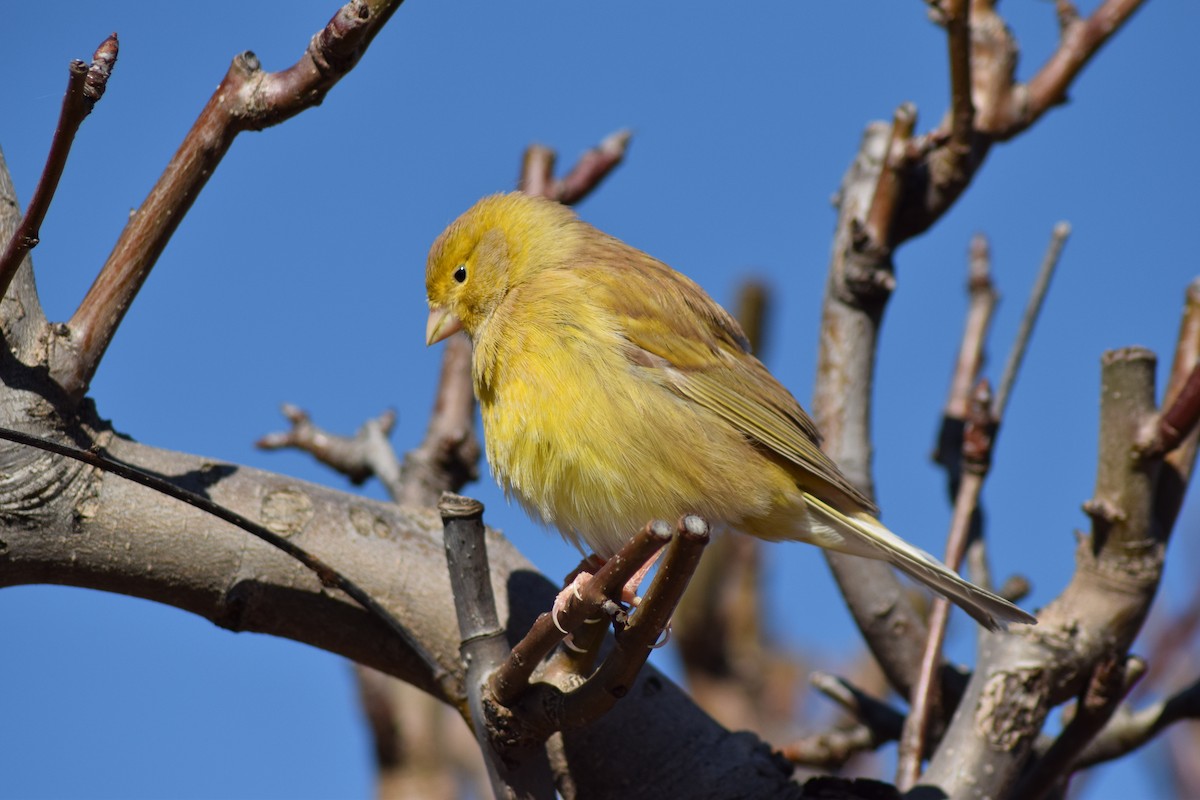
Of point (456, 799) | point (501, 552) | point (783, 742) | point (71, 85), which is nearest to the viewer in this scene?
point (71, 85)

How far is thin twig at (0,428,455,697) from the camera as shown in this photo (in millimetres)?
2602

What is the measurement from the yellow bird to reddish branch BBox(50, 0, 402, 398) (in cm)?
120

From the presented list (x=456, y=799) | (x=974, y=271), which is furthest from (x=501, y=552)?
(x=974, y=271)

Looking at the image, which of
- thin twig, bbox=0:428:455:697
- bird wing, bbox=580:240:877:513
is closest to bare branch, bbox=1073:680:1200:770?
bird wing, bbox=580:240:877:513

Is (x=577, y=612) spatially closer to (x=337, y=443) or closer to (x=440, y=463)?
(x=440, y=463)

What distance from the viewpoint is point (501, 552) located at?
3.75m

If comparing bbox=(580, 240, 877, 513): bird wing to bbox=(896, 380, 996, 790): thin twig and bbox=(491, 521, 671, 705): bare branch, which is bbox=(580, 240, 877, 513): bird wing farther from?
bbox=(491, 521, 671, 705): bare branch

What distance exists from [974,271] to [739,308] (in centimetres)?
193

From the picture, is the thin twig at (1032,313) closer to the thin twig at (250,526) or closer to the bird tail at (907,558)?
the bird tail at (907,558)

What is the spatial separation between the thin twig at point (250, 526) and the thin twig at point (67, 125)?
0.41 m

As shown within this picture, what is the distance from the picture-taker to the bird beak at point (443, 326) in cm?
461

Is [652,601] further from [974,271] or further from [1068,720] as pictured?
[974,271]

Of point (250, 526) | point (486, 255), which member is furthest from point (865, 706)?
point (250, 526)

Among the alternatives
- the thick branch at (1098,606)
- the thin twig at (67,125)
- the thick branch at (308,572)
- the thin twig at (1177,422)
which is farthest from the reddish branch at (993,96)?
the thin twig at (67,125)
